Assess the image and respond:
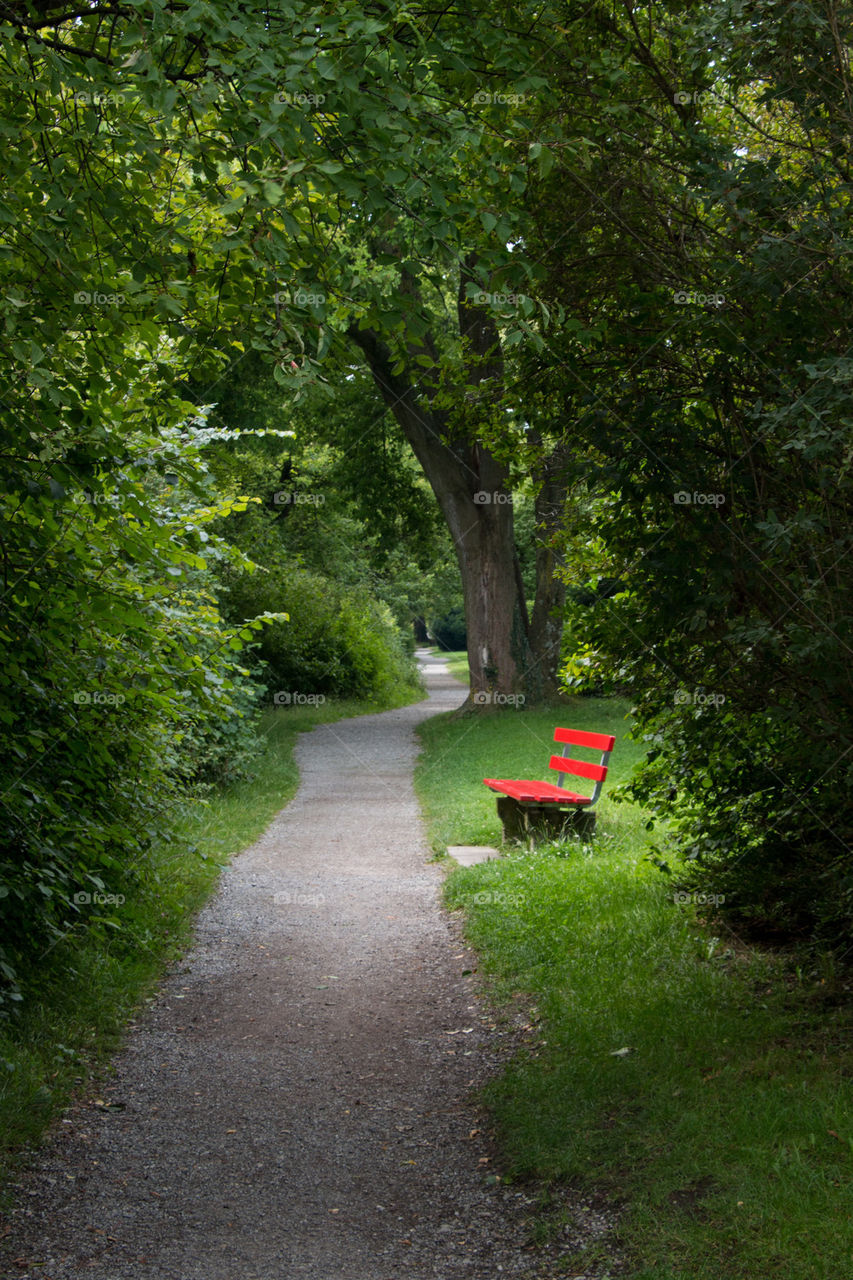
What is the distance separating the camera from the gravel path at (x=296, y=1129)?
398cm

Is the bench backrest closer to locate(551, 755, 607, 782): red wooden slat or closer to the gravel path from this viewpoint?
locate(551, 755, 607, 782): red wooden slat

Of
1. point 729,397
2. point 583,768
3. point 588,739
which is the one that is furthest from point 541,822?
point 729,397

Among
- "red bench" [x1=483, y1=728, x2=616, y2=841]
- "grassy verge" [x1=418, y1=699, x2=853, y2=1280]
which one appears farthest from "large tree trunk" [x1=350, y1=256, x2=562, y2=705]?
"grassy verge" [x1=418, y1=699, x2=853, y2=1280]

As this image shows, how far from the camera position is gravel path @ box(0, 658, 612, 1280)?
3.98m

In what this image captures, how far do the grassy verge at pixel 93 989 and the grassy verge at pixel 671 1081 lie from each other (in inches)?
83.3

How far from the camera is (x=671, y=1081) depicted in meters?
4.81

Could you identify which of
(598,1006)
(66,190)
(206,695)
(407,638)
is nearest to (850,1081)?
(598,1006)

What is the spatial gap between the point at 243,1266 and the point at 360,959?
3.83 m

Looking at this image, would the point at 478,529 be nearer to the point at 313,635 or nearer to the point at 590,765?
the point at 313,635

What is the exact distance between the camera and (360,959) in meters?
7.68

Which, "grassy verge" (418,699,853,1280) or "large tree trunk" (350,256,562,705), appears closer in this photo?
"grassy verge" (418,699,853,1280)

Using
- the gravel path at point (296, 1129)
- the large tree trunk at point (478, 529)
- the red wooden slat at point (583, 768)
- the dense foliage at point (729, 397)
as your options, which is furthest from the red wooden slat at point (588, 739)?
the large tree trunk at point (478, 529)

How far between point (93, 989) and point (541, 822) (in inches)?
200

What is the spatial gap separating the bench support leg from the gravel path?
1805 mm
